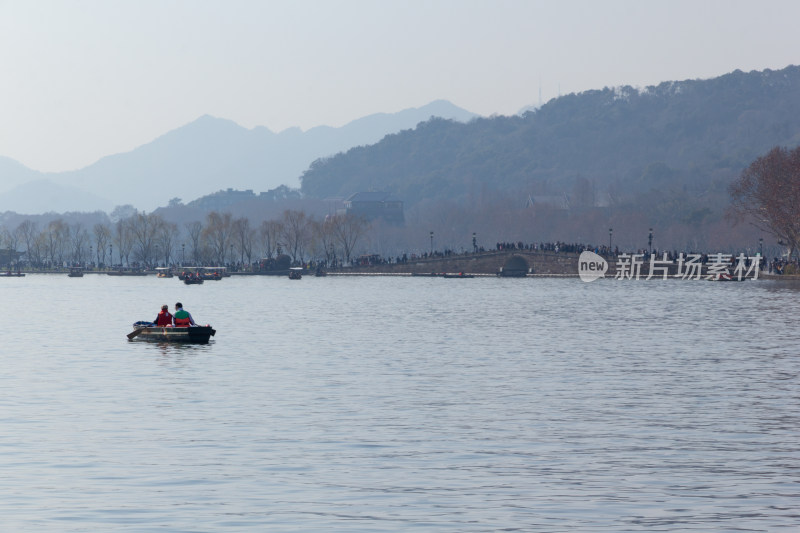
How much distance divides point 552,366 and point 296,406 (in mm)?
13536

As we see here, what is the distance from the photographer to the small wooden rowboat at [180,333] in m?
49.8

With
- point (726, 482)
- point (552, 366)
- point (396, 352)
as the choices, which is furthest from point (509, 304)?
point (726, 482)

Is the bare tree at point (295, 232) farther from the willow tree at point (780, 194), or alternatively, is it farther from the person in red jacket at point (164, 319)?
the person in red jacket at point (164, 319)

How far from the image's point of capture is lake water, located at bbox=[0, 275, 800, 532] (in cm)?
1897

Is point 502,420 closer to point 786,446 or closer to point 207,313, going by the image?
point 786,446

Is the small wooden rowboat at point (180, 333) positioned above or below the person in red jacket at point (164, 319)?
below

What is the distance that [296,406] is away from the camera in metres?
31.7

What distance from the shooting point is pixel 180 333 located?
50094 mm

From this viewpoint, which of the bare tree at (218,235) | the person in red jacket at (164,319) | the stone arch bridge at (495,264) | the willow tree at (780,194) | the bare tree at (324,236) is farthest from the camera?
the bare tree at (218,235)

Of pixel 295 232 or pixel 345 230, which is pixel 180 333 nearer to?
pixel 295 232

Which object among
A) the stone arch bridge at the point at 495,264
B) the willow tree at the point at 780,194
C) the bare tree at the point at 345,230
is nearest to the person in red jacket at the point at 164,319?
the willow tree at the point at 780,194

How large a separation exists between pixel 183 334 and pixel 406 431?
24.8 meters

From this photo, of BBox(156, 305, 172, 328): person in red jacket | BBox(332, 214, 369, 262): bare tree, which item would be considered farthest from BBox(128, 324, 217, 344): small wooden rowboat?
BBox(332, 214, 369, 262): bare tree

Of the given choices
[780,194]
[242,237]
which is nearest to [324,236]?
[242,237]
